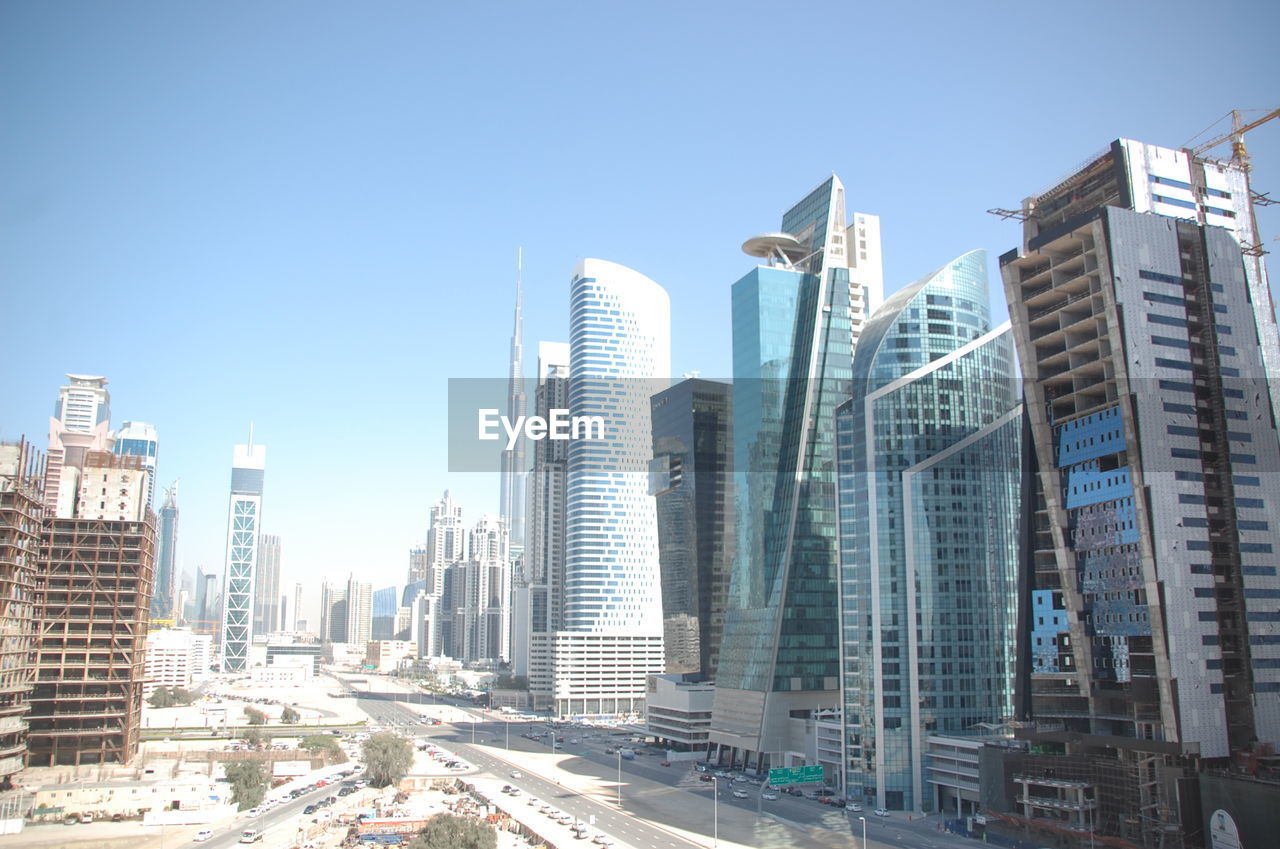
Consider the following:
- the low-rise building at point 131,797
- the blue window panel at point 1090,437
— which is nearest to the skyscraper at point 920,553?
the blue window panel at point 1090,437

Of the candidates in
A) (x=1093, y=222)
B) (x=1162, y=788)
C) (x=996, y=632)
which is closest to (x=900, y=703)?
(x=996, y=632)

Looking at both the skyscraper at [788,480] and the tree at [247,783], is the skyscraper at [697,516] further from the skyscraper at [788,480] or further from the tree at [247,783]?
the tree at [247,783]

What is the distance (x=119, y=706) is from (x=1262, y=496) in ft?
405

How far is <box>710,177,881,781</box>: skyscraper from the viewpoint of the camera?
130000 millimetres

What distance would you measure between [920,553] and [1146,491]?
94.7ft

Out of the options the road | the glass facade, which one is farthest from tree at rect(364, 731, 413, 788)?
the glass facade

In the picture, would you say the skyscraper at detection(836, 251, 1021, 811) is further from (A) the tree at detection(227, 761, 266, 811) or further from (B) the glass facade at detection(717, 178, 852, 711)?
(A) the tree at detection(227, 761, 266, 811)

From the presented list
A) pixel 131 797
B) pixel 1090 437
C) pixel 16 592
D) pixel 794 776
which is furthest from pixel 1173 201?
pixel 16 592

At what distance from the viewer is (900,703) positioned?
338ft

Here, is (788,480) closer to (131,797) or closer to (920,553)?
(920,553)

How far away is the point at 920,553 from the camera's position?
10531 centimetres

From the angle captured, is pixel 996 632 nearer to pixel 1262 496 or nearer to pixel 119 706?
pixel 1262 496

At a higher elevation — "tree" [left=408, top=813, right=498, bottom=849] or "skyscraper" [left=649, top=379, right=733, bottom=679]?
"skyscraper" [left=649, top=379, right=733, bottom=679]

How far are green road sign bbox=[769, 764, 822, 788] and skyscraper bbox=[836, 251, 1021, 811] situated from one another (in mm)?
9104
